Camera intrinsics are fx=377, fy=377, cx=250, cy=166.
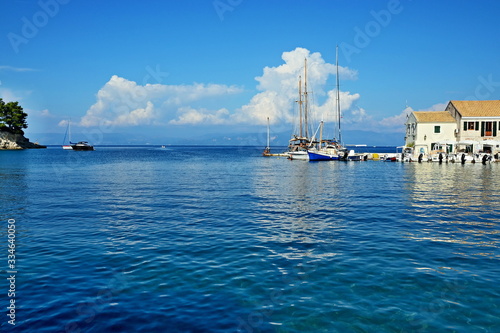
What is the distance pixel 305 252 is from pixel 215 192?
61.9ft

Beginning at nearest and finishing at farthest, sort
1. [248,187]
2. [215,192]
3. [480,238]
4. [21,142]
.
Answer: [480,238]
[215,192]
[248,187]
[21,142]

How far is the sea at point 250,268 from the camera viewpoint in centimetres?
875

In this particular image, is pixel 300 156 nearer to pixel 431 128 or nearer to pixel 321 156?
pixel 321 156

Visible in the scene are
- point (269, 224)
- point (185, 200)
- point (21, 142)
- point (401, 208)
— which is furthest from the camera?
point (21, 142)

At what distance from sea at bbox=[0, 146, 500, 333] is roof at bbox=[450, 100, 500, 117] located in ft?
193

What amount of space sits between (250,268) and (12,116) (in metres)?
166

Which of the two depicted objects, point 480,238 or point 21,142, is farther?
point 21,142

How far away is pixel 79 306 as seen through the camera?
30.6 ft

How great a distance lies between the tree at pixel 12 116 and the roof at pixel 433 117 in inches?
5674

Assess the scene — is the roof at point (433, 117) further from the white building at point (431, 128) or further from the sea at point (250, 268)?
the sea at point (250, 268)

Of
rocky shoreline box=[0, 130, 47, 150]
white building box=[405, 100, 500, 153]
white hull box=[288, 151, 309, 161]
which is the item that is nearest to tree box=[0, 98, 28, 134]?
rocky shoreline box=[0, 130, 47, 150]

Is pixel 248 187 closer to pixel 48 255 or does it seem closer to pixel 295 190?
pixel 295 190

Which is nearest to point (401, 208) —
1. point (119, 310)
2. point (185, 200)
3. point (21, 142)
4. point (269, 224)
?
point (269, 224)

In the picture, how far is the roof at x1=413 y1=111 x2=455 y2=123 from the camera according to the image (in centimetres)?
7544
